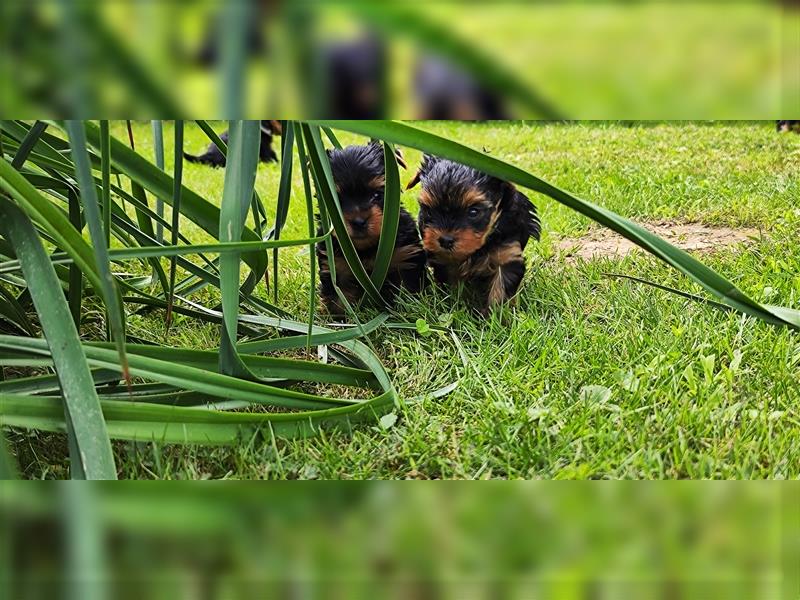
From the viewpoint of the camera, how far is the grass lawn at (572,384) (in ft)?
2.86

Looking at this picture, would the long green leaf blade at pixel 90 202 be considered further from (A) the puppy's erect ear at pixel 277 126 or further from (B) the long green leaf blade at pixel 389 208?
(B) the long green leaf blade at pixel 389 208

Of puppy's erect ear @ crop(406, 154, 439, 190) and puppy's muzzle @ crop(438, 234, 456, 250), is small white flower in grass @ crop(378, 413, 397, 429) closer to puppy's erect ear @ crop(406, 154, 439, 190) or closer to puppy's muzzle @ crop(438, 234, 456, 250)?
puppy's muzzle @ crop(438, 234, 456, 250)

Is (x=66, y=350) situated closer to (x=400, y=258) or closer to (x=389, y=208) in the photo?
(x=389, y=208)

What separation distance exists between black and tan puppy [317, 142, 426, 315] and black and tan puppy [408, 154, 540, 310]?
55 millimetres

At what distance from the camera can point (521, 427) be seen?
959 mm

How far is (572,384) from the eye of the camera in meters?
1.10

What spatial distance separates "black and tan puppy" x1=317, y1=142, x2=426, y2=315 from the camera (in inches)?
55.1

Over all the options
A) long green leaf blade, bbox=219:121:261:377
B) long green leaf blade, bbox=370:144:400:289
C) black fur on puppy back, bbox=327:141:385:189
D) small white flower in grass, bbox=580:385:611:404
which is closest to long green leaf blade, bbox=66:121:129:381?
long green leaf blade, bbox=219:121:261:377

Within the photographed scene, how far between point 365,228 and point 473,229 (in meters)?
0.20

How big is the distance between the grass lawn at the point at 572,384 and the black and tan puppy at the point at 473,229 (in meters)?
0.05
